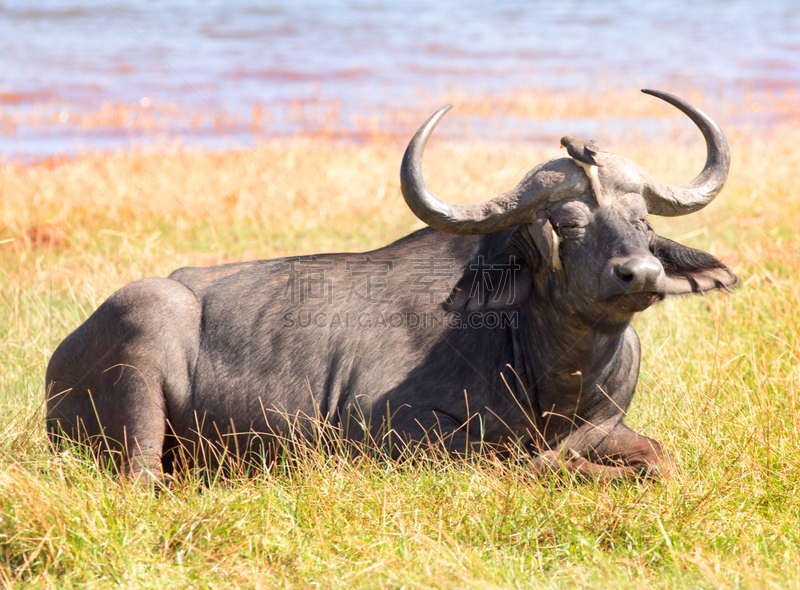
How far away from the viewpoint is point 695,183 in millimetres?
3953

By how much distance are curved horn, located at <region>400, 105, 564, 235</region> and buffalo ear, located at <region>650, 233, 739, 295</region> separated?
0.68 m

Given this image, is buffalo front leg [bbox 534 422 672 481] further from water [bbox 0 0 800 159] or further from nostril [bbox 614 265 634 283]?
water [bbox 0 0 800 159]

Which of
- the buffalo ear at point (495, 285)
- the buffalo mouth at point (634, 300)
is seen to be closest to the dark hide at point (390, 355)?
the buffalo ear at point (495, 285)

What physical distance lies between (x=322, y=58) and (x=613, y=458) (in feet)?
80.6

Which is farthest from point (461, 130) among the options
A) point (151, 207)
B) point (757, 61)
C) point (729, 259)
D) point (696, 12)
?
point (696, 12)

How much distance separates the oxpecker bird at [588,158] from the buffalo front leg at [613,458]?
1097 mm

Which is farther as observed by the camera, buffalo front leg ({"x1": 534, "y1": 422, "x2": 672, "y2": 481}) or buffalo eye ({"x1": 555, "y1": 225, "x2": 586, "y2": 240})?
buffalo front leg ({"x1": 534, "y1": 422, "x2": 672, "y2": 481})

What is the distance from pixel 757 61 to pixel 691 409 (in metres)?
23.6

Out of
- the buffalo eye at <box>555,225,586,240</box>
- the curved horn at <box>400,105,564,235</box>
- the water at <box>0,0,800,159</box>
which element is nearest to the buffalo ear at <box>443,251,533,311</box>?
the curved horn at <box>400,105,564,235</box>

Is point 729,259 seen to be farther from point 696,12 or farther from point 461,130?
point 696,12

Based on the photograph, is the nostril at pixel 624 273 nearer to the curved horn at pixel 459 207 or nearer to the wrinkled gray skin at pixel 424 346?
the wrinkled gray skin at pixel 424 346

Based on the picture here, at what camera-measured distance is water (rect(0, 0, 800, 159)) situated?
726 inches

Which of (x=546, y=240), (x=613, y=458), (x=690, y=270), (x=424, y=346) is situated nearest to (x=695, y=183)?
(x=690, y=270)

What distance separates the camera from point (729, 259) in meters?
6.95
